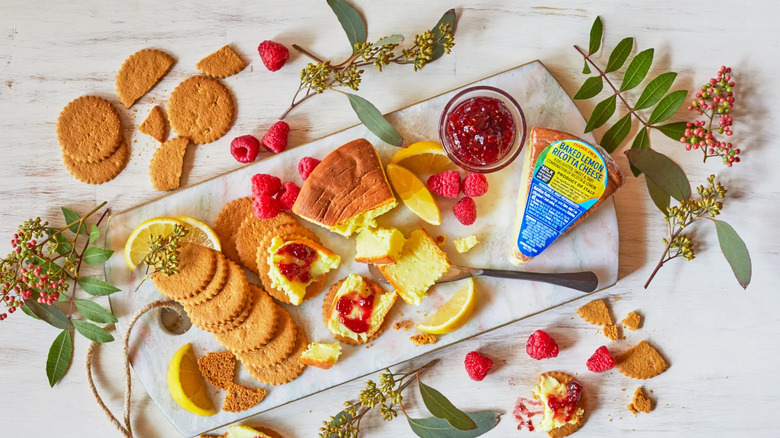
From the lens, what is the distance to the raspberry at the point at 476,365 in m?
3.13

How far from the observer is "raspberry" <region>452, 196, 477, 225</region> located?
3047 mm

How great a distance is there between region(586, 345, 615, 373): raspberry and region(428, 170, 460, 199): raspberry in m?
1.14

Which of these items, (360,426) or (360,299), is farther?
(360,426)

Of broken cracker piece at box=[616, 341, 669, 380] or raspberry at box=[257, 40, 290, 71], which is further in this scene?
broken cracker piece at box=[616, 341, 669, 380]

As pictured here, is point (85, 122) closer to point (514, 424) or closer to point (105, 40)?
point (105, 40)

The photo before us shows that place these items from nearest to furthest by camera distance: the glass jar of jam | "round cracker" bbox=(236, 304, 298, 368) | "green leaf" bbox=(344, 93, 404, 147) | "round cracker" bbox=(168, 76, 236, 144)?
the glass jar of jam → "green leaf" bbox=(344, 93, 404, 147) → "round cracker" bbox=(236, 304, 298, 368) → "round cracker" bbox=(168, 76, 236, 144)

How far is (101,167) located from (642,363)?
10.1 feet

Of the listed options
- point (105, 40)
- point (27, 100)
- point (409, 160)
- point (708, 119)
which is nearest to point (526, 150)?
point (409, 160)

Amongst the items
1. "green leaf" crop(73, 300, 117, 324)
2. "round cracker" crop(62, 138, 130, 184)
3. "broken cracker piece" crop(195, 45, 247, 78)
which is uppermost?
"broken cracker piece" crop(195, 45, 247, 78)

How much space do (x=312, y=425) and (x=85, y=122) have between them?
2.04m

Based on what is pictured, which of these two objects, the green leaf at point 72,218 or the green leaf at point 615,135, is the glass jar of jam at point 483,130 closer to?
the green leaf at point 615,135

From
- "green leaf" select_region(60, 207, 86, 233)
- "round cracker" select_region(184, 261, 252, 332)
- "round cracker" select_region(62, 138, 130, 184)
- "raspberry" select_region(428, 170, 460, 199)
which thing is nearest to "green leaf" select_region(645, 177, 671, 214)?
"raspberry" select_region(428, 170, 460, 199)

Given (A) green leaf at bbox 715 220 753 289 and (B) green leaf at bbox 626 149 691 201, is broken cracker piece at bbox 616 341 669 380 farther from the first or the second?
(B) green leaf at bbox 626 149 691 201

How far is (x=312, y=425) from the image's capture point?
10.7 feet
